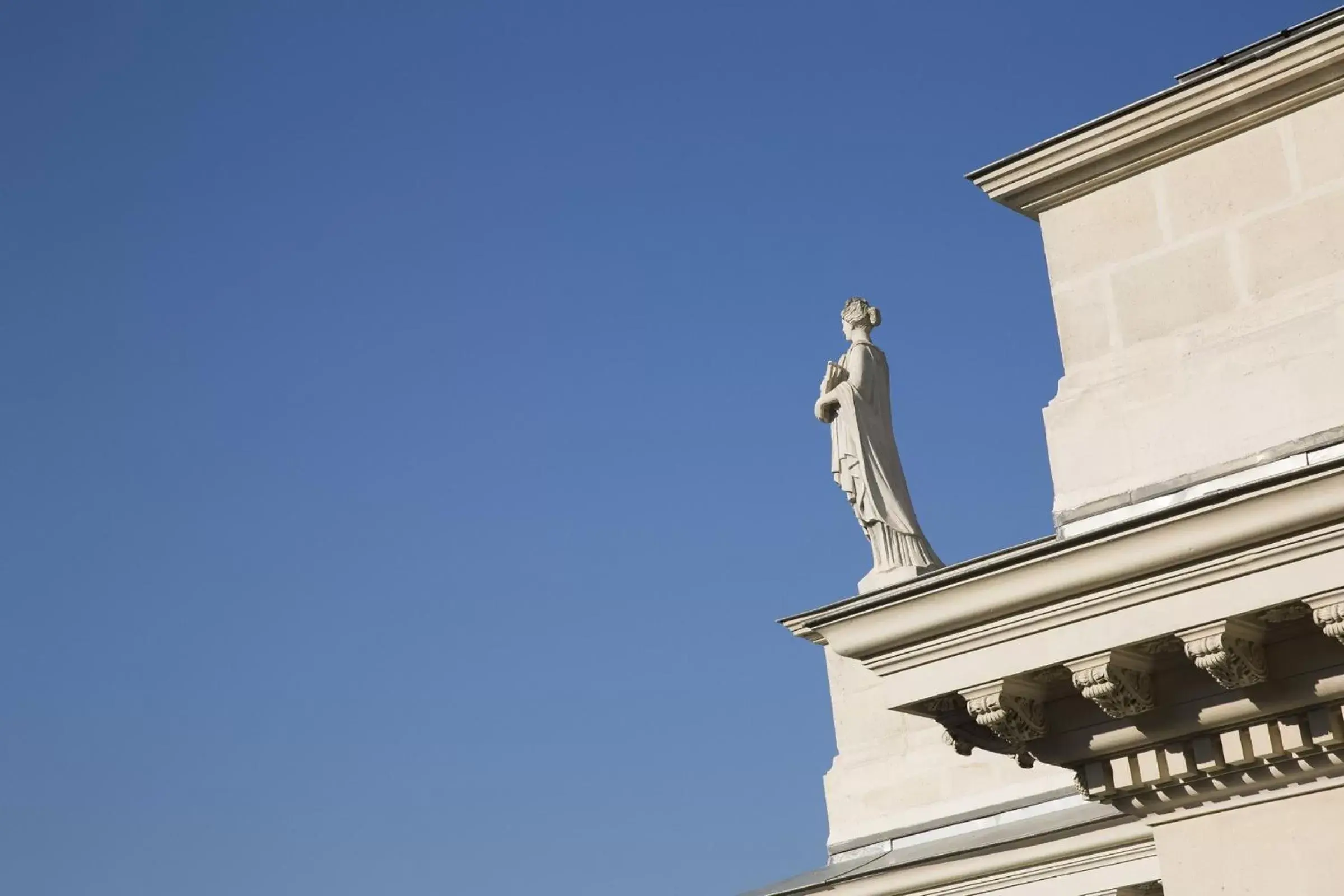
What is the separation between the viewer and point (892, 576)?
10602 mm

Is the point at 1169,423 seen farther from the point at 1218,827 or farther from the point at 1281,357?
the point at 1218,827

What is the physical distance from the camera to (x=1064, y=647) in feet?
28.6

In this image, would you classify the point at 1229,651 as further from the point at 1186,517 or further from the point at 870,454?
the point at 870,454

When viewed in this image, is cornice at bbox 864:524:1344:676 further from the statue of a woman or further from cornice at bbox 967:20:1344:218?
cornice at bbox 967:20:1344:218

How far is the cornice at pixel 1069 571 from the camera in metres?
7.96

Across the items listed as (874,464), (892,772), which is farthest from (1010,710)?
(892,772)

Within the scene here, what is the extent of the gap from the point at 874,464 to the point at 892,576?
2843mm

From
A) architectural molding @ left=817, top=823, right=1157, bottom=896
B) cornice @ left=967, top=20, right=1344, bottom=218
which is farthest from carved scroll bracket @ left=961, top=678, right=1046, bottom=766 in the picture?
architectural molding @ left=817, top=823, right=1157, bottom=896

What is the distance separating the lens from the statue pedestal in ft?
33.0

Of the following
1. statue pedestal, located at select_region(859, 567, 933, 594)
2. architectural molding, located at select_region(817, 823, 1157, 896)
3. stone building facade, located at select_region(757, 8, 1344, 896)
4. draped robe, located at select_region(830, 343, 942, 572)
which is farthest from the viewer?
architectural molding, located at select_region(817, 823, 1157, 896)

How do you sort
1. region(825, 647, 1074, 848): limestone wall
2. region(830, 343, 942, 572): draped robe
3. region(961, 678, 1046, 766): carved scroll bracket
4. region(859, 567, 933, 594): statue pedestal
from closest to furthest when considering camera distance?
region(961, 678, 1046, 766): carved scroll bracket
region(859, 567, 933, 594): statue pedestal
region(830, 343, 942, 572): draped robe
region(825, 647, 1074, 848): limestone wall

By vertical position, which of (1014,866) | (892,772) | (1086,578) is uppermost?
(892,772)

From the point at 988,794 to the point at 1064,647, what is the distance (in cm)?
1167

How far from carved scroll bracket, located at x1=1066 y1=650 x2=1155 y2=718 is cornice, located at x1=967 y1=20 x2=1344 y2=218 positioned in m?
3.08
